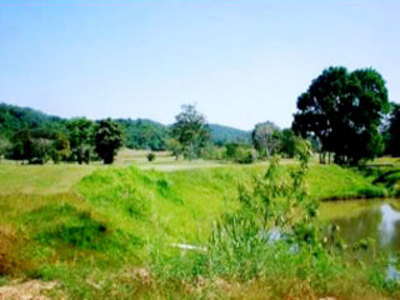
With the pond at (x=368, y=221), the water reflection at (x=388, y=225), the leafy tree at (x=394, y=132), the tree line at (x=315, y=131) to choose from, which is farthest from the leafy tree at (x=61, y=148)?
the leafy tree at (x=394, y=132)

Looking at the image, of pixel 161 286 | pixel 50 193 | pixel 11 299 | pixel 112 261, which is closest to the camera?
pixel 161 286

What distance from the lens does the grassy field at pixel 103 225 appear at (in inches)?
261

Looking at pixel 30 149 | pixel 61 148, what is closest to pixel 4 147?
pixel 30 149

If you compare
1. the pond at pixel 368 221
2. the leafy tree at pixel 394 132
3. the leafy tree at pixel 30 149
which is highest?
the leafy tree at pixel 394 132

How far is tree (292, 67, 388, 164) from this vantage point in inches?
1774

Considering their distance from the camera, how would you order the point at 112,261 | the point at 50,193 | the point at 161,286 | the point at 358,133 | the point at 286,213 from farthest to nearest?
the point at 358,133 → the point at 50,193 → the point at 112,261 → the point at 286,213 → the point at 161,286

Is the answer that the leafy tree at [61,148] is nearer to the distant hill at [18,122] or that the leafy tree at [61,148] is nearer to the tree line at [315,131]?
the tree line at [315,131]

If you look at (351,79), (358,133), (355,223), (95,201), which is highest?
(351,79)

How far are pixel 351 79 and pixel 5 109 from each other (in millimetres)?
84198

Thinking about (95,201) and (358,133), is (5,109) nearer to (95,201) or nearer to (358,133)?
(358,133)

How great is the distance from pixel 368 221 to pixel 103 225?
15.8m

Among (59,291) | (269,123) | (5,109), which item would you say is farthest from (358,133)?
(5,109)

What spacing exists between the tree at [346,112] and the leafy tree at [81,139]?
2419 centimetres

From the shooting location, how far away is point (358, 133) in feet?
149
